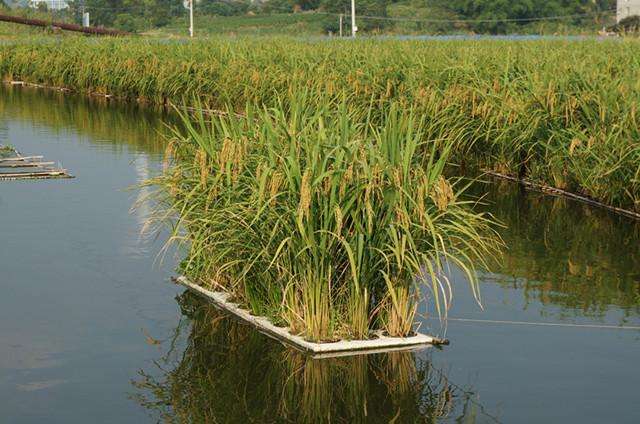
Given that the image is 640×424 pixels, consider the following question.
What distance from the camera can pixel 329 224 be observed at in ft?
30.5

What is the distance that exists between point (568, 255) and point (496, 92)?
253 inches

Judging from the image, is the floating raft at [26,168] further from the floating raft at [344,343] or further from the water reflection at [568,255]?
the floating raft at [344,343]

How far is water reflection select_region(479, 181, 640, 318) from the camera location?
443 inches

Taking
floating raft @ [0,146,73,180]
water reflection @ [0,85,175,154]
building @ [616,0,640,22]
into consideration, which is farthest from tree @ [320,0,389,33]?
floating raft @ [0,146,73,180]

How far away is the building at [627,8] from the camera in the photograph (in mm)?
97131

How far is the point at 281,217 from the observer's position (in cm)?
920

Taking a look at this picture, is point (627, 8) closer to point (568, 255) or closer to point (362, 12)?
point (362, 12)

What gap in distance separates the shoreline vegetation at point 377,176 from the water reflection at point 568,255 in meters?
0.43

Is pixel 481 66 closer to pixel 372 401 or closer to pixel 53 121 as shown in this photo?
pixel 53 121

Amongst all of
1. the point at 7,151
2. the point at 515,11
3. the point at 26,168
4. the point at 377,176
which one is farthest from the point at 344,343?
the point at 515,11

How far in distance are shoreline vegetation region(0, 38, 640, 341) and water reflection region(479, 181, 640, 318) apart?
0.43 metres

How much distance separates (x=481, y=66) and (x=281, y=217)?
12.8 metres

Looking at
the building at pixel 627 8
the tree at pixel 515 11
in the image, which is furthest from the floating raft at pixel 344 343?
the tree at pixel 515 11

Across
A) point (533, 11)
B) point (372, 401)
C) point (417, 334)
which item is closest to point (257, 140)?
point (417, 334)
